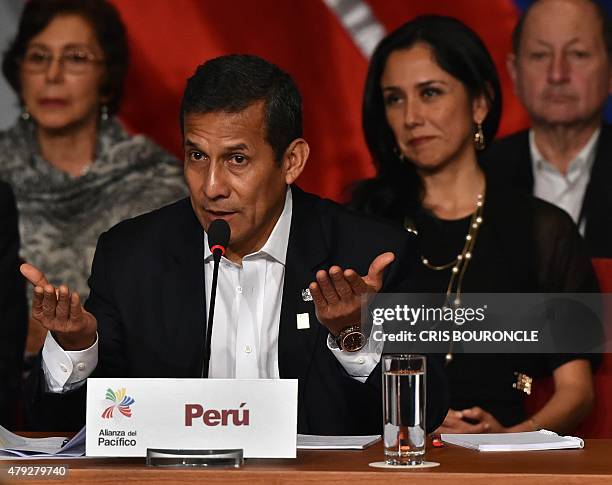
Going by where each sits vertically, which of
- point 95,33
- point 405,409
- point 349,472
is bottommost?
point 349,472

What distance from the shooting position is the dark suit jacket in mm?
3766

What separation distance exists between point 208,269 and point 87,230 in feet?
4.13

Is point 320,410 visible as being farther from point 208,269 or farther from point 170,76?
point 170,76

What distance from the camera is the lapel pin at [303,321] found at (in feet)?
8.69

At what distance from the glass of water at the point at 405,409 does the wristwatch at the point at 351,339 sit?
243 millimetres

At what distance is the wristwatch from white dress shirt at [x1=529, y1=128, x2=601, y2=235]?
1.68 meters

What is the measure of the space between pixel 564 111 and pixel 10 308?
1.89 meters

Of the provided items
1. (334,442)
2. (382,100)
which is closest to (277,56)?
(382,100)

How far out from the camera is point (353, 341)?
7.50 ft

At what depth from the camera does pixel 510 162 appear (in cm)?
388

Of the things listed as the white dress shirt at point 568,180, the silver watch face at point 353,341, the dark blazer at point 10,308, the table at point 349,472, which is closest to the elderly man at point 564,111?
the white dress shirt at point 568,180

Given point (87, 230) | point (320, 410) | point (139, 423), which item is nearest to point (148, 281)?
point (320, 410)

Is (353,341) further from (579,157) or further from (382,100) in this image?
(579,157)

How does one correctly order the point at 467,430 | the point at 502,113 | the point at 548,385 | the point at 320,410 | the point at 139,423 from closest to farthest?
1. the point at 139,423
2. the point at 320,410
3. the point at 467,430
4. the point at 548,385
5. the point at 502,113
